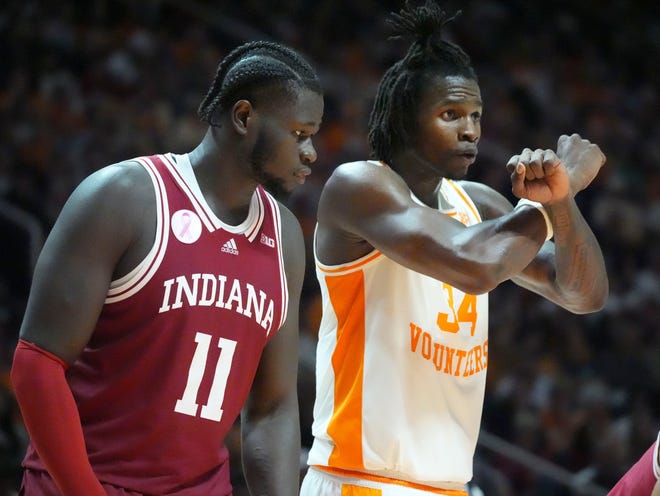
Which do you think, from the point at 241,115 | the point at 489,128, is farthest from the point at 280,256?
the point at 489,128

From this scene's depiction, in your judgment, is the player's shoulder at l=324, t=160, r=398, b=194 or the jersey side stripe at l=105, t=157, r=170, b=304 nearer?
the jersey side stripe at l=105, t=157, r=170, b=304

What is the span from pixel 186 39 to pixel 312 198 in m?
2.32

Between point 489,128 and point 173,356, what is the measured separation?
26.7ft

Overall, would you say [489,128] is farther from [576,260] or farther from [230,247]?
[230,247]

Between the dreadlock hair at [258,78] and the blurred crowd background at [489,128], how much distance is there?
3.60 meters

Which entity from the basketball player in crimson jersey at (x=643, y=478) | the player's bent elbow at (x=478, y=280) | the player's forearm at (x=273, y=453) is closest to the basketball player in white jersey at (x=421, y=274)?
the player's bent elbow at (x=478, y=280)

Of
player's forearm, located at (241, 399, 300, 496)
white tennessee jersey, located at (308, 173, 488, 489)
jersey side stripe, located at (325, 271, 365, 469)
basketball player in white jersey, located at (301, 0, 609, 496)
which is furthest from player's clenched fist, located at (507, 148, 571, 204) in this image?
player's forearm, located at (241, 399, 300, 496)

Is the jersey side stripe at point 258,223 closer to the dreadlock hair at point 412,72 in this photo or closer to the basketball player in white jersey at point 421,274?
the basketball player in white jersey at point 421,274

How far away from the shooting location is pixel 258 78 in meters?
3.12

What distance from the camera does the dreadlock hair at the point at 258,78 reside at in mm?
3109

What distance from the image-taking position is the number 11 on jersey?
296cm

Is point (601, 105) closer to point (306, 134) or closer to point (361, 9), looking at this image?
point (361, 9)

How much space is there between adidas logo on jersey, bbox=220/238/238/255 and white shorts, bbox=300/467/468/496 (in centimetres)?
94

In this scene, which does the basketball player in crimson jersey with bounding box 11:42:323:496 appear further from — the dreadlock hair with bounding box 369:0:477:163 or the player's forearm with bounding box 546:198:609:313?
the player's forearm with bounding box 546:198:609:313
